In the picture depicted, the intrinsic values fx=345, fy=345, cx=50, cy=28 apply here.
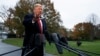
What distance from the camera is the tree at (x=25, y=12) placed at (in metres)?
74.3

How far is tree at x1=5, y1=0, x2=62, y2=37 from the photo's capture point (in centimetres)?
7431

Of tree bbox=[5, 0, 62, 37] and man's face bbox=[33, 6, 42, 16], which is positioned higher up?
tree bbox=[5, 0, 62, 37]

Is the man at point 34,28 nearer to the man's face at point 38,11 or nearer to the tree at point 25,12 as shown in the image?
the man's face at point 38,11

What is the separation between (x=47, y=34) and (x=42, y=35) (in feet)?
2.05

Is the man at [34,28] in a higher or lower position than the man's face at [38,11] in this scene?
lower

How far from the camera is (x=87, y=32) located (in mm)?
126312

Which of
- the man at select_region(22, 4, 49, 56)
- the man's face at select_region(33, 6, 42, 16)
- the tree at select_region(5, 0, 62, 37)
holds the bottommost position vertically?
the man at select_region(22, 4, 49, 56)

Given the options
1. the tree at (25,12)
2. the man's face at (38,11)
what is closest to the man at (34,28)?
the man's face at (38,11)

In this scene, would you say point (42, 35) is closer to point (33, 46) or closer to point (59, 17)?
point (33, 46)

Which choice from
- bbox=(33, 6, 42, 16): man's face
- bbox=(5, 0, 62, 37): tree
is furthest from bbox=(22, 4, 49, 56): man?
bbox=(5, 0, 62, 37): tree

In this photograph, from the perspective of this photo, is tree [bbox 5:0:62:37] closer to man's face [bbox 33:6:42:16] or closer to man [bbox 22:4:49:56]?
man [bbox 22:4:49:56]

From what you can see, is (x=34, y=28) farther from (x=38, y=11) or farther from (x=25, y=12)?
(x=25, y=12)

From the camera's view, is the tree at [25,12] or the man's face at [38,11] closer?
the man's face at [38,11]

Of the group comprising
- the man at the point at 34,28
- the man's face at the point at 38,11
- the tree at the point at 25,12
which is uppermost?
the tree at the point at 25,12
